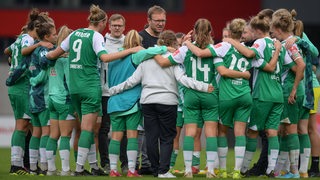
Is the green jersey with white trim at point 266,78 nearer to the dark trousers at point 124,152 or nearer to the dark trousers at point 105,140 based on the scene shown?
the dark trousers at point 124,152

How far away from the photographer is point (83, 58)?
15328 mm

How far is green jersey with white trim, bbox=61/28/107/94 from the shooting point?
603 inches

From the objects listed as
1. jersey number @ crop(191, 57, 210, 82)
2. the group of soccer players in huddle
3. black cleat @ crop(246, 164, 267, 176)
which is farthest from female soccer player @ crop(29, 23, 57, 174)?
black cleat @ crop(246, 164, 267, 176)

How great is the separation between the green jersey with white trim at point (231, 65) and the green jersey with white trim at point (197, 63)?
0.13m

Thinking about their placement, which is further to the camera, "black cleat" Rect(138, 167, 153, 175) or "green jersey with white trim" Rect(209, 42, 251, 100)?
"black cleat" Rect(138, 167, 153, 175)

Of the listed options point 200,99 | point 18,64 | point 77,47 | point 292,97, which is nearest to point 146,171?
point 200,99

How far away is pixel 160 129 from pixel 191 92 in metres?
0.65

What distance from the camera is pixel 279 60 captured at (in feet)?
50.5

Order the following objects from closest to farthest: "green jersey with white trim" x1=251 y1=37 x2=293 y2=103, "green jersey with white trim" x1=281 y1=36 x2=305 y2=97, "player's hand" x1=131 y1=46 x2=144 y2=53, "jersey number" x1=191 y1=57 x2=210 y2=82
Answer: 1. "jersey number" x1=191 y1=57 x2=210 y2=82
2. "green jersey with white trim" x1=251 y1=37 x2=293 y2=103
3. "player's hand" x1=131 y1=46 x2=144 y2=53
4. "green jersey with white trim" x1=281 y1=36 x2=305 y2=97

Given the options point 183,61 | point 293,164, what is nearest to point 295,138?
point 293,164

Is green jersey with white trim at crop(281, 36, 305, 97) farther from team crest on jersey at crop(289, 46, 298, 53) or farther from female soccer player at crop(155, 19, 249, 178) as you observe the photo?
female soccer player at crop(155, 19, 249, 178)

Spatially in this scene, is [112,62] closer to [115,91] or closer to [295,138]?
[115,91]

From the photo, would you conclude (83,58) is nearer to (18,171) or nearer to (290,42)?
(18,171)

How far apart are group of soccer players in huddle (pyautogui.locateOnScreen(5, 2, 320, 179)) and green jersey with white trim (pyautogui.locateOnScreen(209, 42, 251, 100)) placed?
13 mm
